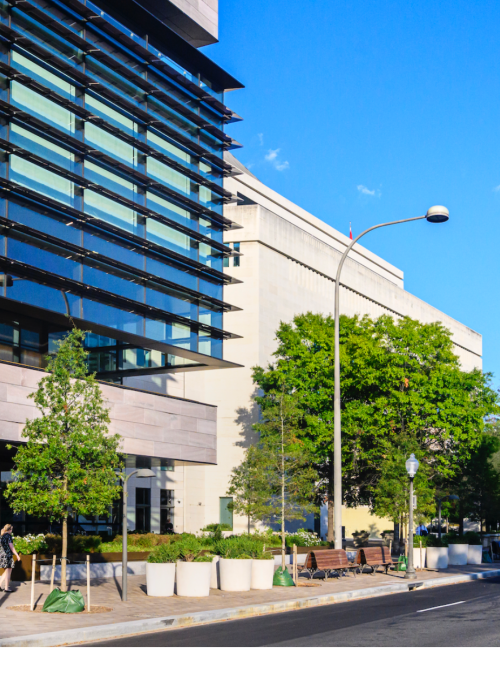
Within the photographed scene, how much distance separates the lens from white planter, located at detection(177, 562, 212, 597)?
18.9 metres

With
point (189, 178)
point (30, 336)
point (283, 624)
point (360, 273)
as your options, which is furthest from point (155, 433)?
point (360, 273)

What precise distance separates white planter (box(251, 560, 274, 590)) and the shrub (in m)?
6.58

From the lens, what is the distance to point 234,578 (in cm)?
2070

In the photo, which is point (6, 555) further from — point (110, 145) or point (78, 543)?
point (110, 145)

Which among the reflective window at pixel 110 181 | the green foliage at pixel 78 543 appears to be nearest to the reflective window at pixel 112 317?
the reflective window at pixel 110 181

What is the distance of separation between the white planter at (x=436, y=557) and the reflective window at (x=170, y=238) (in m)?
15.1

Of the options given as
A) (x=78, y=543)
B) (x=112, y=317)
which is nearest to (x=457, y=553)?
(x=78, y=543)

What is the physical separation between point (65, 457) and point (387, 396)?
25416 mm

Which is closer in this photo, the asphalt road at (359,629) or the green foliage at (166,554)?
the asphalt road at (359,629)

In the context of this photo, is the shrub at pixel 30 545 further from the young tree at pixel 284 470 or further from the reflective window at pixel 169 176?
the reflective window at pixel 169 176

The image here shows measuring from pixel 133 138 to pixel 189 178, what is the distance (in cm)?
378

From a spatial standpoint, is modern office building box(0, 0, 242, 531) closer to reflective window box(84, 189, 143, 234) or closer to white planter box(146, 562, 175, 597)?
reflective window box(84, 189, 143, 234)

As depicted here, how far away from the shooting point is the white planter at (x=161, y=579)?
61.9ft

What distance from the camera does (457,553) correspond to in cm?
3622
